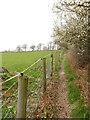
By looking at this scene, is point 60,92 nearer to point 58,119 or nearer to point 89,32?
point 58,119

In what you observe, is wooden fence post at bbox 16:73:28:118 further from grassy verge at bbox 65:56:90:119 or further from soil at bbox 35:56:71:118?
grassy verge at bbox 65:56:90:119

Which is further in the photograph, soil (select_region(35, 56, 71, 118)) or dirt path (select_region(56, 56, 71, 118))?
dirt path (select_region(56, 56, 71, 118))

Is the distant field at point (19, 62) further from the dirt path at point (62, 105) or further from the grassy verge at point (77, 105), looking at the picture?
the grassy verge at point (77, 105)

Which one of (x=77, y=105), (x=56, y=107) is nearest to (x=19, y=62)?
(x=56, y=107)

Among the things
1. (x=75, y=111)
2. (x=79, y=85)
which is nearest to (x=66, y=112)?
(x=75, y=111)

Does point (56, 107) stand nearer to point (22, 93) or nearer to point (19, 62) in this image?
point (22, 93)

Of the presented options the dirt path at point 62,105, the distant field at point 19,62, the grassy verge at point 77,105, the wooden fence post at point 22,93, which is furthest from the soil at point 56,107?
the distant field at point 19,62

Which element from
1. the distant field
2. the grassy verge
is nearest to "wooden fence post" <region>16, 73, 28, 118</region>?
the grassy verge

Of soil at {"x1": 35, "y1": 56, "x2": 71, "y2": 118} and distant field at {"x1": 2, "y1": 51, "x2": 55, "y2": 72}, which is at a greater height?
distant field at {"x1": 2, "y1": 51, "x2": 55, "y2": 72}

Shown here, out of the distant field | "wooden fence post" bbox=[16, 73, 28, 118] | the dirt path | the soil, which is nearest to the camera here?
"wooden fence post" bbox=[16, 73, 28, 118]

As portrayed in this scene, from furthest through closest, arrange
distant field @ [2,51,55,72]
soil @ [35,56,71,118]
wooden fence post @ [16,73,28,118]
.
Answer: distant field @ [2,51,55,72] < soil @ [35,56,71,118] < wooden fence post @ [16,73,28,118]

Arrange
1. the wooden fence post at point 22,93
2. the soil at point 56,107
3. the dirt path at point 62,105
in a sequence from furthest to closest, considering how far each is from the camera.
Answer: the dirt path at point 62,105
the soil at point 56,107
the wooden fence post at point 22,93

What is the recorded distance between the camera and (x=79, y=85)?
238 inches

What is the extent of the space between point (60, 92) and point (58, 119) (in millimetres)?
1947
